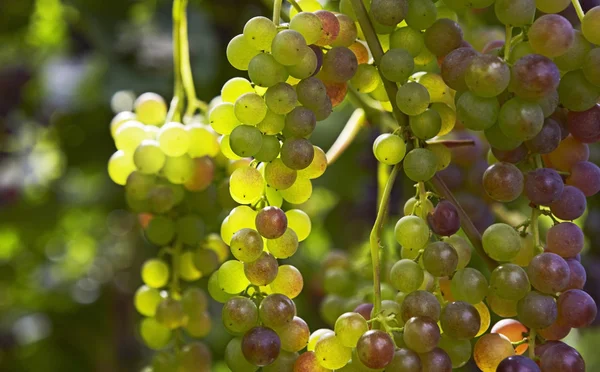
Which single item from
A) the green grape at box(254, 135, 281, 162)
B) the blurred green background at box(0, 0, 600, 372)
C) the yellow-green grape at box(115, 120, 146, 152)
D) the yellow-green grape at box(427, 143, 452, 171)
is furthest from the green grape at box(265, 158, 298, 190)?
the blurred green background at box(0, 0, 600, 372)

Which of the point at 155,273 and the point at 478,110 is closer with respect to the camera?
the point at 478,110

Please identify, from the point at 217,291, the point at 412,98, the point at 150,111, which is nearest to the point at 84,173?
the point at 150,111

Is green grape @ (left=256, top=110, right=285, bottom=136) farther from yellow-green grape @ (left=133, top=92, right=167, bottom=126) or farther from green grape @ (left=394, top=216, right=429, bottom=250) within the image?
yellow-green grape @ (left=133, top=92, right=167, bottom=126)

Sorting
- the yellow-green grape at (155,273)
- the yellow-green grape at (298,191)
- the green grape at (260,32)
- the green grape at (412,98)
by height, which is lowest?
the yellow-green grape at (155,273)

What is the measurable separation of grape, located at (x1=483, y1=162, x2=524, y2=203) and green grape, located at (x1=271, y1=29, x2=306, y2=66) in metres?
0.16

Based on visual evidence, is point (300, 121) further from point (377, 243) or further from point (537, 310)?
point (537, 310)

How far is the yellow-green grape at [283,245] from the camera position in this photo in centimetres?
52

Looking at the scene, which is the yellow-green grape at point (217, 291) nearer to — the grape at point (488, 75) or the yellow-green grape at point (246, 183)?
the yellow-green grape at point (246, 183)

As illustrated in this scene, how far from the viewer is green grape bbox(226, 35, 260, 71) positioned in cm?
53

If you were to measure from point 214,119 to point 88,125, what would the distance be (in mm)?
844

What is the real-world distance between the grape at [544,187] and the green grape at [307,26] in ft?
0.58

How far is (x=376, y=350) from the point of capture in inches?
18.2

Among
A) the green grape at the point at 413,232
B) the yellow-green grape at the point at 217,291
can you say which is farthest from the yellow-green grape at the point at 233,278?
the green grape at the point at 413,232

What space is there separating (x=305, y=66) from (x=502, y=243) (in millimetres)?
177
